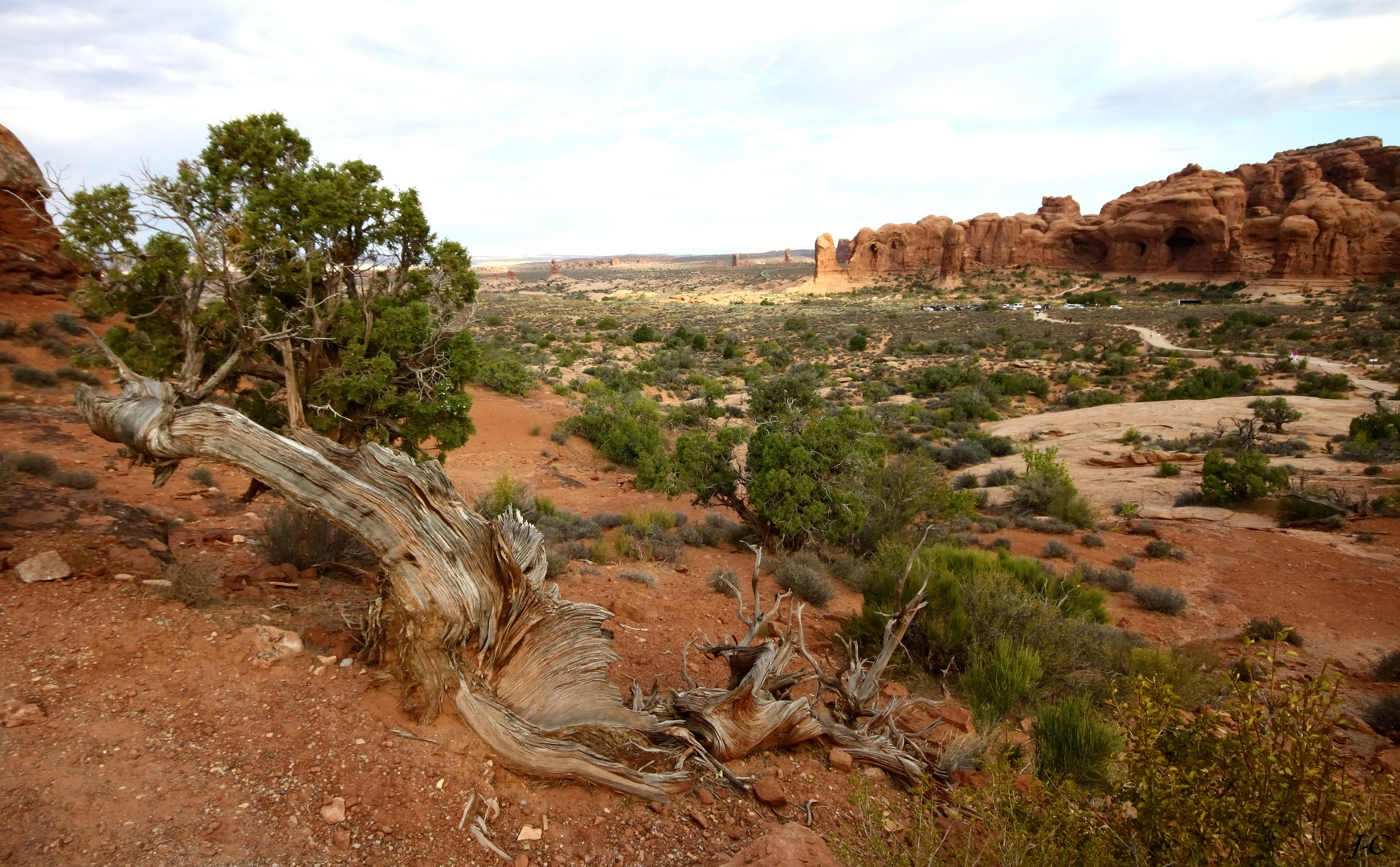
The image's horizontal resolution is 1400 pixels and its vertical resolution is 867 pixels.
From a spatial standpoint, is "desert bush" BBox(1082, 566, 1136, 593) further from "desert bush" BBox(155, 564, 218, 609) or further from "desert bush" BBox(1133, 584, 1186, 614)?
"desert bush" BBox(155, 564, 218, 609)

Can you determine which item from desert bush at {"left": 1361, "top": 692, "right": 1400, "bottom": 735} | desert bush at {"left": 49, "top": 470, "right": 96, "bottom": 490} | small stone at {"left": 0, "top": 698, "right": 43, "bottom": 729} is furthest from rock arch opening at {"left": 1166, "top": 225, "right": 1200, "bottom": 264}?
small stone at {"left": 0, "top": 698, "right": 43, "bottom": 729}

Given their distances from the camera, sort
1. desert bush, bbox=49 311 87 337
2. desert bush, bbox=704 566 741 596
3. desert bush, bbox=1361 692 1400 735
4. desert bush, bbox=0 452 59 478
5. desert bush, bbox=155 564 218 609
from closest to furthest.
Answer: desert bush, bbox=155 564 218 609 < desert bush, bbox=1361 692 1400 735 < desert bush, bbox=0 452 59 478 < desert bush, bbox=704 566 741 596 < desert bush, bbox=49 311 87 337

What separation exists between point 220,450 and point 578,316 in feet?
138

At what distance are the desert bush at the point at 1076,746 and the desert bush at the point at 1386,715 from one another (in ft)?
10.8

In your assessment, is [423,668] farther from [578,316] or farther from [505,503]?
[578,316]

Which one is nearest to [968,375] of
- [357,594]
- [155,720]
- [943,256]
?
[357,594]

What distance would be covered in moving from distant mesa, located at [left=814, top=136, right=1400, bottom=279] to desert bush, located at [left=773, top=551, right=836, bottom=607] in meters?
70.5

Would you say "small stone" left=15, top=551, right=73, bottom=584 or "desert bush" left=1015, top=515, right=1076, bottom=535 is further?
"desert bush" left=1015, top=515, right=1076, bottom=535

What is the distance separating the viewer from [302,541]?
18.8 ft

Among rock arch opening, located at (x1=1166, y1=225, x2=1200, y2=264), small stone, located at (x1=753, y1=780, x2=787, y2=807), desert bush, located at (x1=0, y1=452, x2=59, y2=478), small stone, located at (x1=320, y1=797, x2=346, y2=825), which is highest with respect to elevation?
rock arch opening, located at (x1=1166, y1=225, x2=1200, y2=264)

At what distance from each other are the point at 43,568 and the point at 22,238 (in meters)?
17.2

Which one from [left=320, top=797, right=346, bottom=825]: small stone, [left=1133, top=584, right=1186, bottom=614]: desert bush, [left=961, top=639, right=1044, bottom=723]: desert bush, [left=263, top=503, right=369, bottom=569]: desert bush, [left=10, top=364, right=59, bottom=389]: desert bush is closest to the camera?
[left=320, top=797, right=346, bottom=825]: small stone

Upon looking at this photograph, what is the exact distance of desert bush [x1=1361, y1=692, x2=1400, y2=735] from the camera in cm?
552

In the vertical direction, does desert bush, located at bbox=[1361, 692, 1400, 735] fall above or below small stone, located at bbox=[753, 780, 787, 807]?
below
